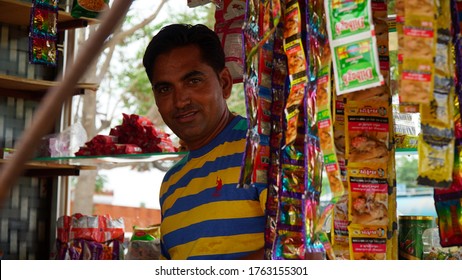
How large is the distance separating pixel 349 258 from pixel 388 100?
0.36 meters

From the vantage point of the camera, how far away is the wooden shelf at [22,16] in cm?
337

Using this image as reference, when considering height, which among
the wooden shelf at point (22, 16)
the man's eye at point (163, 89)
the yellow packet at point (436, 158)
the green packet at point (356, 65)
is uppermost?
the wooden shelf at point (22, 16)

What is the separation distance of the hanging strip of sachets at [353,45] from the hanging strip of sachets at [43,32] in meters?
1.91

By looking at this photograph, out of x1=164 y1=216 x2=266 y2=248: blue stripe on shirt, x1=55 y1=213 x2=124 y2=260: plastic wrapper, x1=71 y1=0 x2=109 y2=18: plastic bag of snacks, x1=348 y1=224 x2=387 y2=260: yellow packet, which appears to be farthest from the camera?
x1=55 y1=213 x2=124 y2=260: plastic wrapper

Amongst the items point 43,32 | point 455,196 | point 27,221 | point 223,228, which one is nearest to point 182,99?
point 223,228

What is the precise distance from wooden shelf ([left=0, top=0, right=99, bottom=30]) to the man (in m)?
1.10

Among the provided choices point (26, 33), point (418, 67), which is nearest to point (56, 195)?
point (26, 33)

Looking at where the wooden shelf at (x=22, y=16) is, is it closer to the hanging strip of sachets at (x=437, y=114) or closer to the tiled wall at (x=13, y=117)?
the tiled wall at (x=13, y=117)

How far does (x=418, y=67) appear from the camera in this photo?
4.41ft

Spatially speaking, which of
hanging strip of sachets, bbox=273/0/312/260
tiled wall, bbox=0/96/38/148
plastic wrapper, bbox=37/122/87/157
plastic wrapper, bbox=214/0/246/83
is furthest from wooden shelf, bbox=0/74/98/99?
hanging strip of sachets, bbox=273/0/312/260

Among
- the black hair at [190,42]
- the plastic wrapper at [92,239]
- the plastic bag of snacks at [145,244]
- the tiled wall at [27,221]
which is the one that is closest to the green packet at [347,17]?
the black hair at [190,42]

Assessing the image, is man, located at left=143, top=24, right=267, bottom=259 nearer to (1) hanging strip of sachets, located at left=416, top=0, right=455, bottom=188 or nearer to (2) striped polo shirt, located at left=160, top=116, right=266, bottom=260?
(2) striped polo shirt, located at left=160, top=116, right=266, bottom=260

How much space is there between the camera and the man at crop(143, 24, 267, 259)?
213cm

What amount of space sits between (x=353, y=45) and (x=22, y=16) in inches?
98.4
